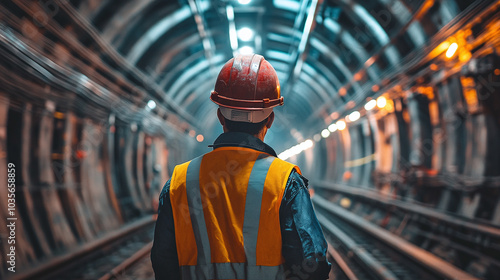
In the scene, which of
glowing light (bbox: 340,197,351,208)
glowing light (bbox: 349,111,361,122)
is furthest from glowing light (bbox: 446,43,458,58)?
glowing light (bbox: 340,197,351,208)

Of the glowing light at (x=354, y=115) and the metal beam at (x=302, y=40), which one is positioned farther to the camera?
the glowing light at (x=354, y=115)

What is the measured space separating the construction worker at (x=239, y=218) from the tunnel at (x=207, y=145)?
12.4 feet

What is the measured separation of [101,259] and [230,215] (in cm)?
587

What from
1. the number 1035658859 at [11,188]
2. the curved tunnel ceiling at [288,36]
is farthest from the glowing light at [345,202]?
the number 1035658859 at [11,188]

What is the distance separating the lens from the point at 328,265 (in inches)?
64.1

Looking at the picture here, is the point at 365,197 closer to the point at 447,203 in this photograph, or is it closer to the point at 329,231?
the point at 329,231

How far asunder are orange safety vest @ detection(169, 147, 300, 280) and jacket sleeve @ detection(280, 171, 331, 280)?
0.14 ft

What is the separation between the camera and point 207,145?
5.82 m

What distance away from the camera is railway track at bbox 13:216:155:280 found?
495 centimetres

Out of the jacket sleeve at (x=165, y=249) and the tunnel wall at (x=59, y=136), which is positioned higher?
the tunnel wall at (x=59, y=136)

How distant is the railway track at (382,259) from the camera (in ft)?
17.0

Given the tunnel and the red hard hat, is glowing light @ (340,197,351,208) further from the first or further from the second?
the red hard hat

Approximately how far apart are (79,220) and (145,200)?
4.45 metres

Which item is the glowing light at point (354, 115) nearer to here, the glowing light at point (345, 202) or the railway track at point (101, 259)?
the glowing light at point (345, 202)
